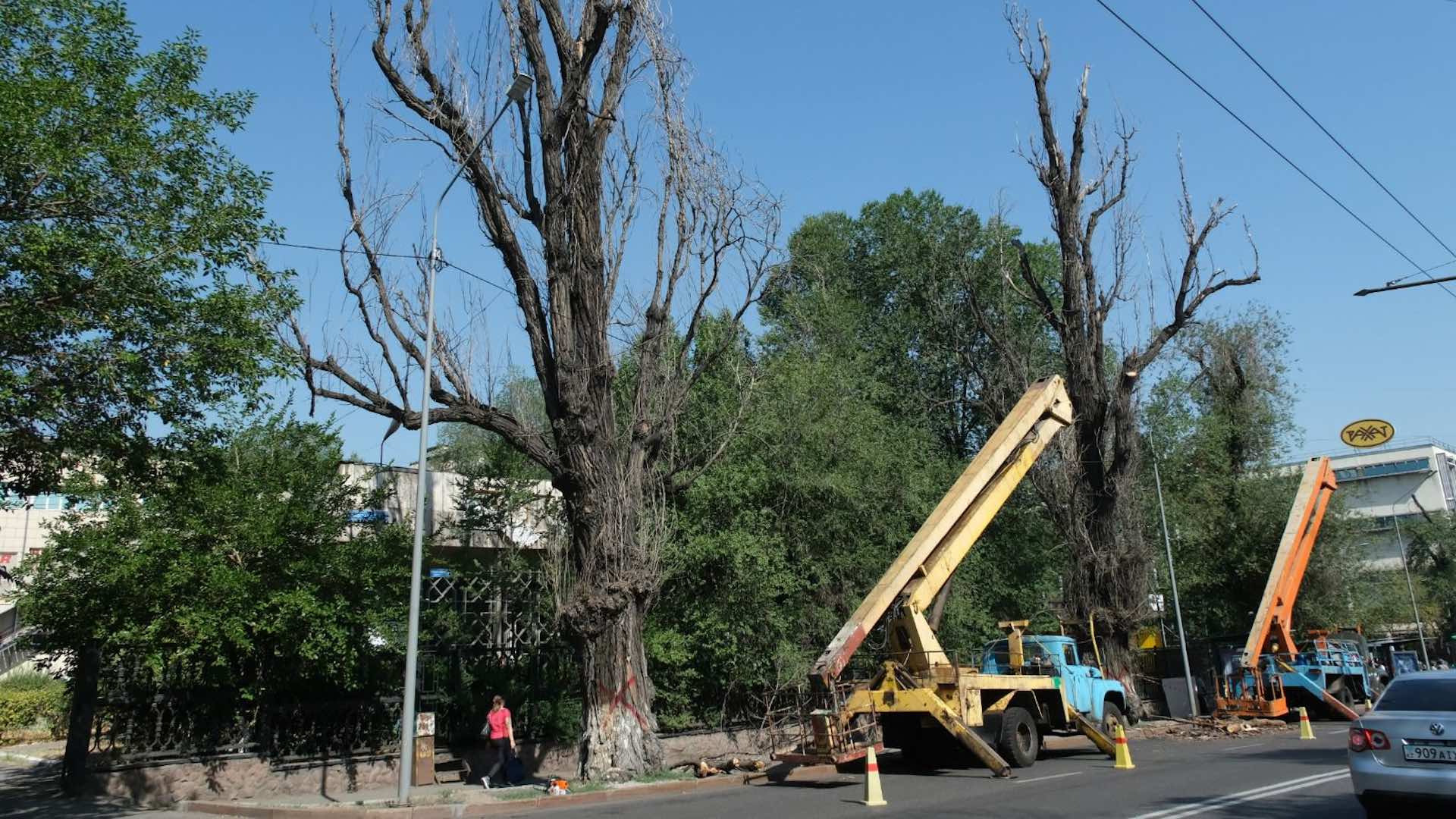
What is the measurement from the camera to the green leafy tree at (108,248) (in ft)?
32.8

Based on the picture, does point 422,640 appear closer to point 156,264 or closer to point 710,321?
point 156,264

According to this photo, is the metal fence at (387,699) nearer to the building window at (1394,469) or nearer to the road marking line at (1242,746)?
the road marking line at (1242,746)

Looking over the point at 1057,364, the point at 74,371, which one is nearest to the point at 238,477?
the point at 74,371

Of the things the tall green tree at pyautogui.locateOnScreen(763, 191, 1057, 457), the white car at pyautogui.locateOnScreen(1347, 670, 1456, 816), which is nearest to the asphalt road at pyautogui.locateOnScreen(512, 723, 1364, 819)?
the white car at pyautogui.locateOnScreen(1347, 670, 1456, 816)

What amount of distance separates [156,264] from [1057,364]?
3453 centimetres

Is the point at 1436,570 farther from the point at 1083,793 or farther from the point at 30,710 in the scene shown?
the point at 30,710

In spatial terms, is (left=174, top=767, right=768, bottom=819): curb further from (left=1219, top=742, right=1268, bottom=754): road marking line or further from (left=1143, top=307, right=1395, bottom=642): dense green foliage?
(left=1143, top=307, right=1395, bottom=642): dense green foliage

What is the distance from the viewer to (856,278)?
43.8 meters

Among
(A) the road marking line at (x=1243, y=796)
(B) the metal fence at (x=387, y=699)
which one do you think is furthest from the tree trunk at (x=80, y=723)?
(A) the road marking line at (x=1243, y=796)

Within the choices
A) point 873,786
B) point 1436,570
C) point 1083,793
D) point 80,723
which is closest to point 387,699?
point 80,723

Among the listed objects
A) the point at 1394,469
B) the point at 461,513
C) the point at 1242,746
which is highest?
the point at 1394,469

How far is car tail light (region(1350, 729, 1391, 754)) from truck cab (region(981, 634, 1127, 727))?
8.32 m

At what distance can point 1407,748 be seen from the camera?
8273mm

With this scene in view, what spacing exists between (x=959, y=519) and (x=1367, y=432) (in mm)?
28770
